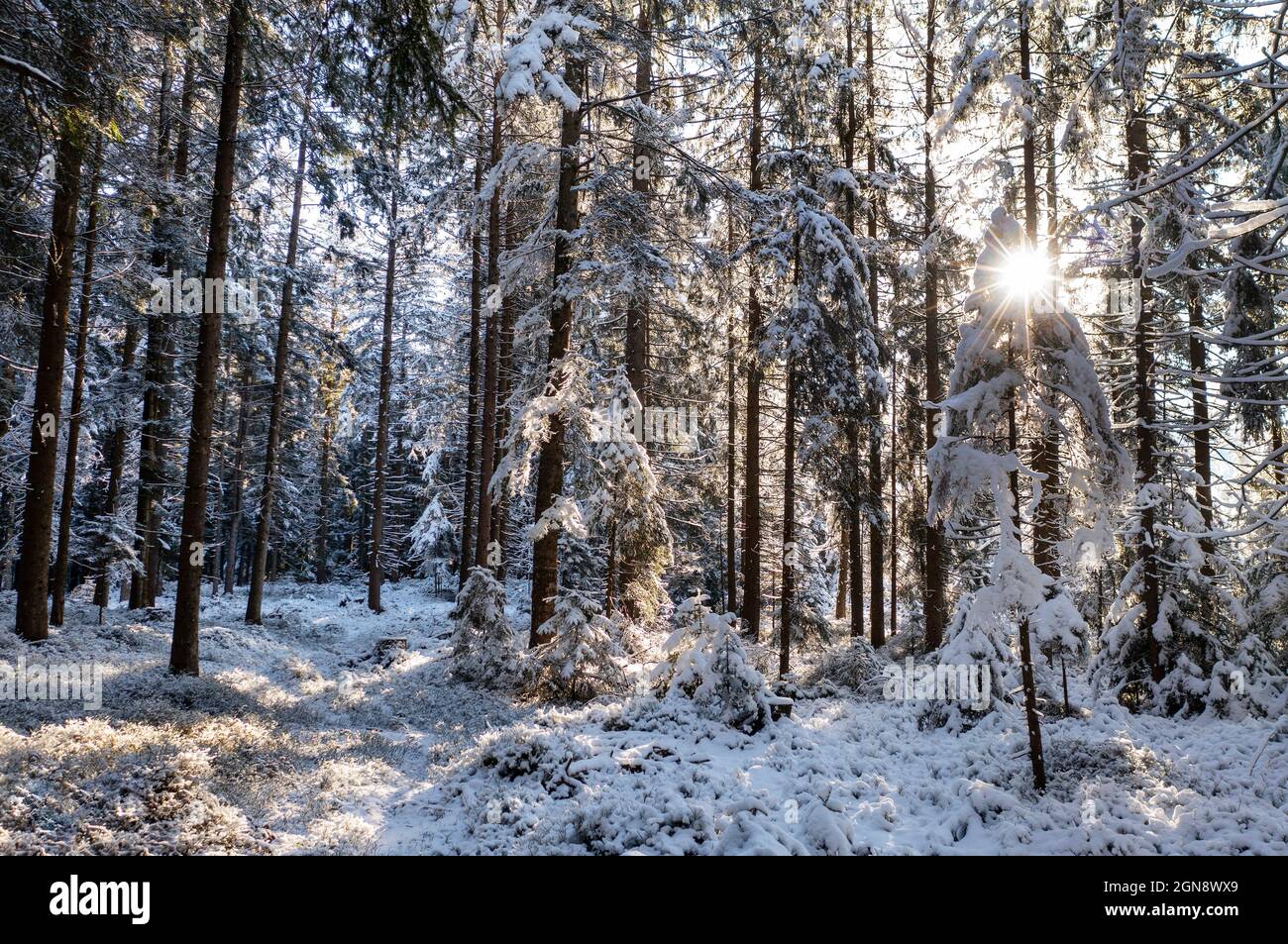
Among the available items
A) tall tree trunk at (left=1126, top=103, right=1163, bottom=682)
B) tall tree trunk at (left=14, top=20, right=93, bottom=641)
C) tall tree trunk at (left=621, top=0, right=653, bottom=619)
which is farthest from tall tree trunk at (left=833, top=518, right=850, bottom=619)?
tall tree trunk at (left=14, top=20, right=93, bottom=641)

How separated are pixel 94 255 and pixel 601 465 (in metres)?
11.3

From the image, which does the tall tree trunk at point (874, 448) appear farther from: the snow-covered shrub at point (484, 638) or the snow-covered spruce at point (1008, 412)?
the snow-covered shrub at point (484, 638)

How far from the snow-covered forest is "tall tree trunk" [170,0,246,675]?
7 cm

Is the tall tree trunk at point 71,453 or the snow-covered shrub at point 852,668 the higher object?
the tall tree trunk at point 71,453

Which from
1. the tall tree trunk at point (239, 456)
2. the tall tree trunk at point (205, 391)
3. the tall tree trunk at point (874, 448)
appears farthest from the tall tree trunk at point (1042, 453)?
the tall tree trunk at point (239, 456)

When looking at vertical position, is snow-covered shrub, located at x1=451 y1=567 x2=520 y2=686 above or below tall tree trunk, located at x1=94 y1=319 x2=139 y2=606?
below

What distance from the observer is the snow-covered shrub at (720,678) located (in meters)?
9.51

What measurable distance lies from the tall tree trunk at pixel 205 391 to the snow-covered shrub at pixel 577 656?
230 inches

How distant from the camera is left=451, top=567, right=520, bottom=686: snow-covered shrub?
12320 mm

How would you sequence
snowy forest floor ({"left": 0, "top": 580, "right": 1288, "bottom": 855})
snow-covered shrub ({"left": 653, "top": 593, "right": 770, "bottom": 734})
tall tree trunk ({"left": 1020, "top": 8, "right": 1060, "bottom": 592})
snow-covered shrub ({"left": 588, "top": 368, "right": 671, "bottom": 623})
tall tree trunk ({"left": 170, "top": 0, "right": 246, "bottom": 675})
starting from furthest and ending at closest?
→ snow-covered shrub ({"left": 588, "top": 368, "right": 671, "bottom": 623}) < tall tree trunk ({"left": 170, "top": 0, "right": 246, "bottom": 675}) < snow-covered shrub ({"left": 653, "top": 593, "right": 770, "bottom": 734}) < tall tree trunk ({"left": 1020, "top": 8, "right": 1060, "bottom": 592}) < snowy forest floor ({"left": 0, "top": 580, "right": 1288, "bottom": 855})

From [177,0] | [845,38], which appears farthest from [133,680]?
[845,38]

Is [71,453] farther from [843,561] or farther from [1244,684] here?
[1244,684]

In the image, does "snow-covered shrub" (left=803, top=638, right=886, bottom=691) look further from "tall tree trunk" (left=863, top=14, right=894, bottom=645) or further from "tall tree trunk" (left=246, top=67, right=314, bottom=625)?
"tall tree trunk" (left=246, top=67, right=314, bottom=625)
